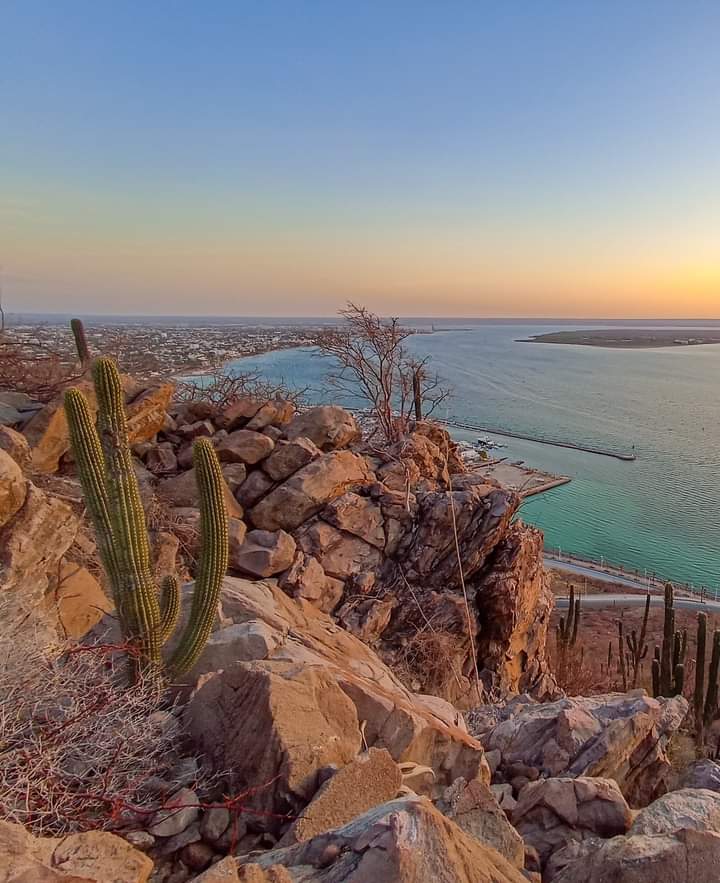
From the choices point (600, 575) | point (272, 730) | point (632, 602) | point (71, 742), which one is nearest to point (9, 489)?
point (71, 742)

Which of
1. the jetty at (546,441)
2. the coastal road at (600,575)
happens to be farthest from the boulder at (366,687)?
the jetty at (546,441)

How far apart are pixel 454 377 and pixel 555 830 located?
230 feet

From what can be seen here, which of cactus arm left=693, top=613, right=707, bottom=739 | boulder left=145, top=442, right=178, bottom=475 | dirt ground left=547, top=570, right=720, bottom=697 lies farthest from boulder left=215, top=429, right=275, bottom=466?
cactus arm left=693, top=613, right=707, bottom=739

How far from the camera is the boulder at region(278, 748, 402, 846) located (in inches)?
110

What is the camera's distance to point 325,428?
1000 centimetres

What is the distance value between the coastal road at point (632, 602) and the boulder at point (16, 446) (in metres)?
22.7

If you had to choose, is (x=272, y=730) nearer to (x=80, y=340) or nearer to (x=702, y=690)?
(x=80, y=340)

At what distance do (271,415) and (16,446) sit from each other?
4.27 metres

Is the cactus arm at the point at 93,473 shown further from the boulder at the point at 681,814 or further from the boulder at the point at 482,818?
the boulder at the point at 681,814

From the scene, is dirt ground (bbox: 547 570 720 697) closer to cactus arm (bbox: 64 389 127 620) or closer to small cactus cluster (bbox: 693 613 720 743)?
small cactus cluster (bbox: 693 613 720 743)

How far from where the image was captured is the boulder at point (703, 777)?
464 cm

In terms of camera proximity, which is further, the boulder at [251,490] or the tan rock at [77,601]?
the boulder at [251,490]

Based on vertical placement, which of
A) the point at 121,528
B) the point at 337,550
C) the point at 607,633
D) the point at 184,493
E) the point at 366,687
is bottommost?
the point at 607,633

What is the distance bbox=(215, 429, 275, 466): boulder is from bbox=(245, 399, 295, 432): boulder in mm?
589
